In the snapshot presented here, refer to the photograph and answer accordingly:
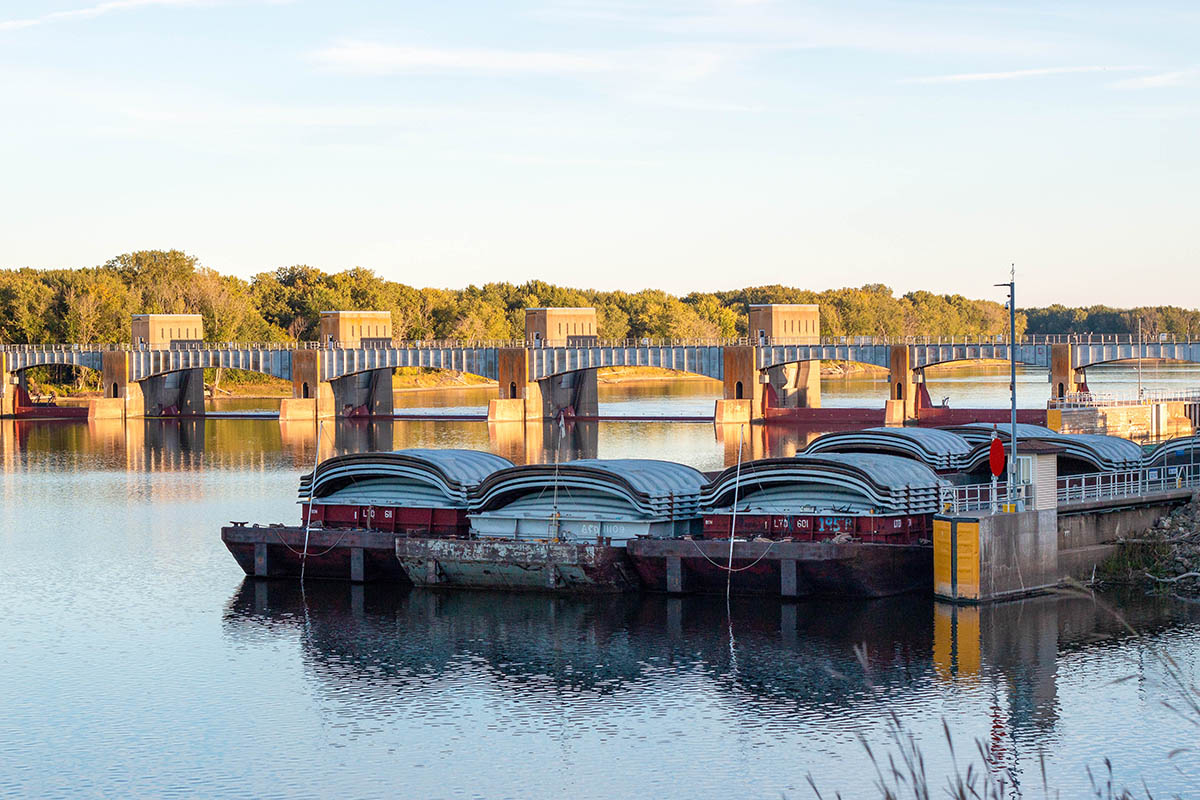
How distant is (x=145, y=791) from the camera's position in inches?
1225

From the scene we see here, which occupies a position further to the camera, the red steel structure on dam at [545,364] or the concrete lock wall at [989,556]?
the red steel structure on dam at [545,364]

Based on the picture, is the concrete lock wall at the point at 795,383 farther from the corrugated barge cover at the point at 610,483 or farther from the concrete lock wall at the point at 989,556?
the concrete lock wall at the point at 989,556

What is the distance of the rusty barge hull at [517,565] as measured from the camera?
48.7 metres

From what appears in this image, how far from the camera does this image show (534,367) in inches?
6107

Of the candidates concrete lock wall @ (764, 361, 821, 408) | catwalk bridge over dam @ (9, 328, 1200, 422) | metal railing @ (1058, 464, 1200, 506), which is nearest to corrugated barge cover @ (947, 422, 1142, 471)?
metal railing @ (1058, 464, 1200, 506)

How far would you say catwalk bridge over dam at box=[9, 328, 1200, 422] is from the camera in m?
145

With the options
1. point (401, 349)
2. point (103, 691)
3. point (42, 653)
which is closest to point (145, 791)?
point (103, 691)

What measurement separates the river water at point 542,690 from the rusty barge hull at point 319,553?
91 cm

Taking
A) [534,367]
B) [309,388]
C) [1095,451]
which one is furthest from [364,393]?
[1095,451]

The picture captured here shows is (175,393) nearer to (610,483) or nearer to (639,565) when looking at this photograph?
(610,483)

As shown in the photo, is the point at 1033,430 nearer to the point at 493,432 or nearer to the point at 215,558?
the point at 215,558

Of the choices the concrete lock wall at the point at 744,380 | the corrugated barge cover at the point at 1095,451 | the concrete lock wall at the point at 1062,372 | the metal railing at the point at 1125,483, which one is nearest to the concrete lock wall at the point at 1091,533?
the metal railing at the point at 1125,483

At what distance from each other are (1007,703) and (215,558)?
114 ft

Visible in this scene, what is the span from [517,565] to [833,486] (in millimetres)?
10159
